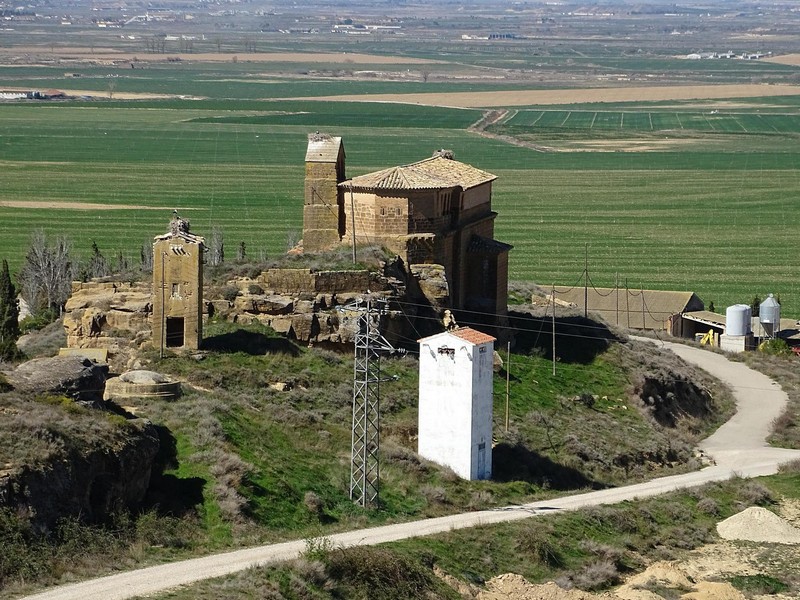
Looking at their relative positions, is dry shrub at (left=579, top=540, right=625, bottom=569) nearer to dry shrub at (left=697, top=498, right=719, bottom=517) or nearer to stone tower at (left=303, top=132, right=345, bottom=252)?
dry shrub at (left=697, top=498, right=719, bottom=517)

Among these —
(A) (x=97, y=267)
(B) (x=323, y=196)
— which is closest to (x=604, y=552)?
(B) (x=323, y=196)

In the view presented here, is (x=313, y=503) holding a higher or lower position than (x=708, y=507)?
higher

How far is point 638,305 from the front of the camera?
6288 cm

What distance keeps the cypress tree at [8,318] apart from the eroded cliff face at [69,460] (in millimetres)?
10126

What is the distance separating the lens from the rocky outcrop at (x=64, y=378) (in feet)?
99.9

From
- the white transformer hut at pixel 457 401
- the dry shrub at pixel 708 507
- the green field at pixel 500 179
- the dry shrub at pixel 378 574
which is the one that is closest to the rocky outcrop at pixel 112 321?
the white transformer hut at pixel 457 401

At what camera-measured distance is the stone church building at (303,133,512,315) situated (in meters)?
45.0

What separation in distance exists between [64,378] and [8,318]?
56.1 feet

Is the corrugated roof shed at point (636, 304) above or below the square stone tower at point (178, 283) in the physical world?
below

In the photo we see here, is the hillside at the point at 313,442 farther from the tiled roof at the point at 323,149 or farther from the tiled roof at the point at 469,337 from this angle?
the tiled roof at the point at 323,149

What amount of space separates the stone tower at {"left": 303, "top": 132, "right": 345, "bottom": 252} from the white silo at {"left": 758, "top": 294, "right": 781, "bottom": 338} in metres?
19.3

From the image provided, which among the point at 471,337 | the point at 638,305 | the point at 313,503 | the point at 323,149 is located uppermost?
the point at 323,149

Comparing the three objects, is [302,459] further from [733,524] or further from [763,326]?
[763,326]

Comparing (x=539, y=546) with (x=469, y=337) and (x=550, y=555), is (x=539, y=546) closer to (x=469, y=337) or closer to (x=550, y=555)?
(x=550, y=555)
